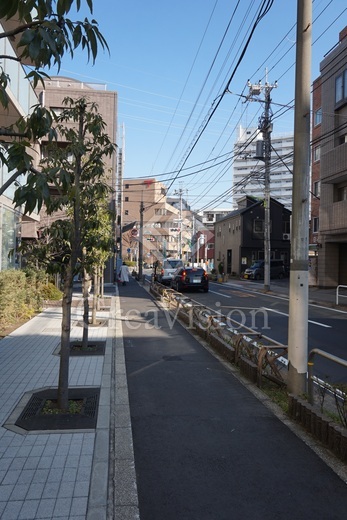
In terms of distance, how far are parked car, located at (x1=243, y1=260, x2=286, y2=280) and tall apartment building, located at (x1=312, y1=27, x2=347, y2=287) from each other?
12631 mm

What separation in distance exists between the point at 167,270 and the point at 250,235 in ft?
53.4

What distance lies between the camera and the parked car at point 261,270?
136 ft

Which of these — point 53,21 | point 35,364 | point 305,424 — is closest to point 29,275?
point 35,364

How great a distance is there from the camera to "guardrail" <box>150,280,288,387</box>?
666 cm

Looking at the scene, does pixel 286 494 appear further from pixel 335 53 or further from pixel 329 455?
pixel 335 53

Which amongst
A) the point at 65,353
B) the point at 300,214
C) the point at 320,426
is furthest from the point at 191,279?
the point at 320,426

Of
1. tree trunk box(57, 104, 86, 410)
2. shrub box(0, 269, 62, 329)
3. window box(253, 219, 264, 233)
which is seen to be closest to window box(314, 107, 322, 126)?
window box(253, 219, 264, 233)

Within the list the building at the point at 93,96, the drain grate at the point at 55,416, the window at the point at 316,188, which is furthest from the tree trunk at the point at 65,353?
the window at the point at 316,188

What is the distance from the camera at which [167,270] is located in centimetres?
3325

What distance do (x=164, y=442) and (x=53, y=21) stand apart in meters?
3.87

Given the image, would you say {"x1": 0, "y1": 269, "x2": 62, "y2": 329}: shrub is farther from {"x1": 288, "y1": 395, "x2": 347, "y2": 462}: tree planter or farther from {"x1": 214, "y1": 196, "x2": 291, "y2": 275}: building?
{"x1": 214, "y1": 196, "x2": 291, "y2": 275}: building

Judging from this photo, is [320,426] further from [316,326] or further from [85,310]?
[316,326]

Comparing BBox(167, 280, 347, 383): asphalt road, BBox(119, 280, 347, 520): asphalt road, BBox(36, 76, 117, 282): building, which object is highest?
BBox(36, 76, 117, 282): building

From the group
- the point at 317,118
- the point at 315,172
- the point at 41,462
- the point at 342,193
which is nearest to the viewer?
the point at 41,462
